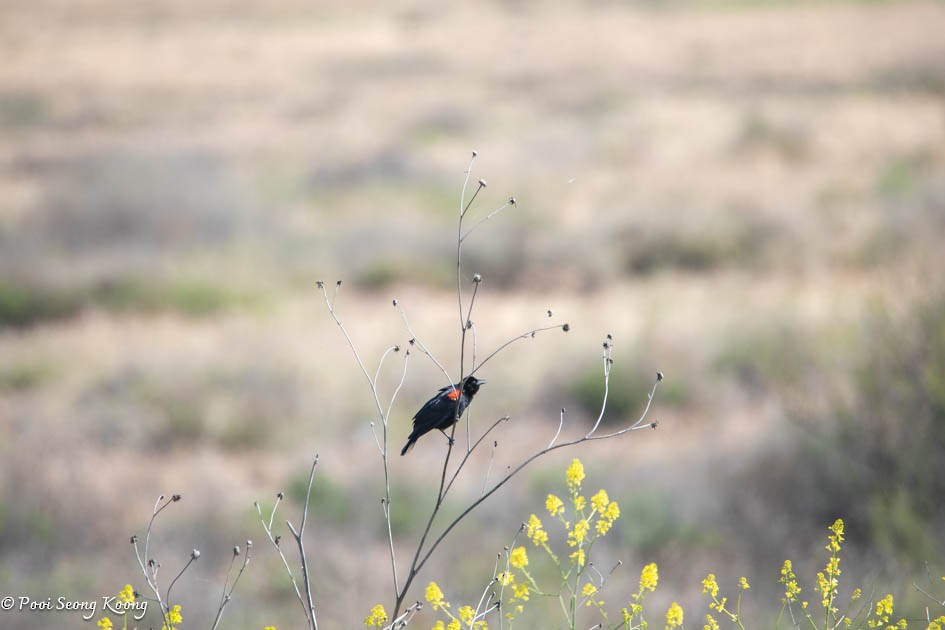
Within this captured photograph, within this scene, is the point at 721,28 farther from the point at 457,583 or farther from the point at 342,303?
the point at 457,583

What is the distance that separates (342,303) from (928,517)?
7.77 meters

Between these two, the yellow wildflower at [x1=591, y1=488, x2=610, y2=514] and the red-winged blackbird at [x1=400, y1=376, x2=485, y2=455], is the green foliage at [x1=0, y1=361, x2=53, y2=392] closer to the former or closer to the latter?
the red-winged blackbird at [x1=400, y1=376, x2=485, y2=455]

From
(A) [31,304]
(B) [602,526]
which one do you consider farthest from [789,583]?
(A) [31,304]

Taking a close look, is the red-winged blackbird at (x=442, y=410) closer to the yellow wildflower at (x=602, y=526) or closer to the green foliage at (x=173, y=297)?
the yellow wildflower at (x=602, y=526)

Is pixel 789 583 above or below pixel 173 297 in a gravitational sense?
above

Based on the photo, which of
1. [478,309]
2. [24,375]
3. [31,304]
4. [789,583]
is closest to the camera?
[789,583]

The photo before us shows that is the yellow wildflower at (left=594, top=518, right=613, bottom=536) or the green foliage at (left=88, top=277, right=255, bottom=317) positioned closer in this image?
the yellow wildflower at (left=594, top=518, right=613, bottom=536)

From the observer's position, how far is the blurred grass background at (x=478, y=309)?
5.91 metres

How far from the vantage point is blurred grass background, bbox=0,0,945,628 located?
591cm

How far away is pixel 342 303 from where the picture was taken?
11602 mm

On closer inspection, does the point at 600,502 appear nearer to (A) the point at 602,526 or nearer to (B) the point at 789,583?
(A) the point at 602,526

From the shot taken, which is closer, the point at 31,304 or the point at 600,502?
the point at 600,502

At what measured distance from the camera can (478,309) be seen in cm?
1071

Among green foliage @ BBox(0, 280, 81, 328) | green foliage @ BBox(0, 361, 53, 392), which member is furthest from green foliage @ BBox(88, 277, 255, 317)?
green foliage @ BBox(0, 361, 53, 392)
